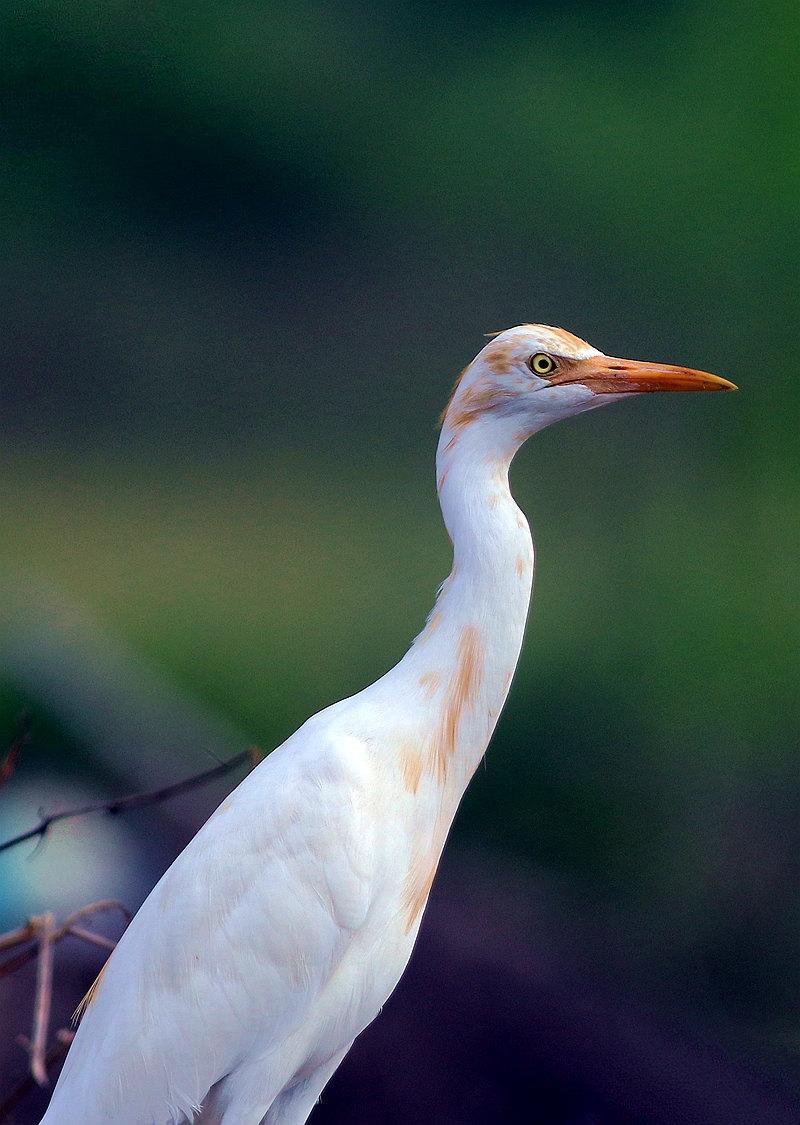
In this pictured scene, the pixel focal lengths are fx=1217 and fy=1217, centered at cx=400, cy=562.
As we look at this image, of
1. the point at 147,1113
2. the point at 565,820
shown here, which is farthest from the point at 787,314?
the point at 147,1113

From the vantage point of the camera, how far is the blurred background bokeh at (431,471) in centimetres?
155

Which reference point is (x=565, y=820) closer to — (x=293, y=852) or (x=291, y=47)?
(x=293, y=852)

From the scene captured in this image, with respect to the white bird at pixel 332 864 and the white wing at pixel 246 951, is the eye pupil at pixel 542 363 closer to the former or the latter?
the white bird at pixel 332 864

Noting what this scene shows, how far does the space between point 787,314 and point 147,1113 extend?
51.2 inches

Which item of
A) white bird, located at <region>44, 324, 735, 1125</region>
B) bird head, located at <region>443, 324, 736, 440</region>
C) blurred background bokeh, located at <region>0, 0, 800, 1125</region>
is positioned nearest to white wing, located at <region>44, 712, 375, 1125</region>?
white bird, located at <region>44, 324, 735, 1125</region>

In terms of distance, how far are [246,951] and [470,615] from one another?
0.90ft

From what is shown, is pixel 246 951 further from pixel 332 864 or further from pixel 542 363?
pixel 542 363

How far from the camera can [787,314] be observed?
166cm

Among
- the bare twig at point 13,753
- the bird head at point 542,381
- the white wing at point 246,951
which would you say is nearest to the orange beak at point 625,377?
the bird head at point 542,381

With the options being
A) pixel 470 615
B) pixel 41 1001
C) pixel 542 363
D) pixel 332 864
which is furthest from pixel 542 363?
pixel 41 1001

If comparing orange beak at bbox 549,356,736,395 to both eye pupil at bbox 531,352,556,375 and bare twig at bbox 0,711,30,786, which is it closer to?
eye pupil at bbox 531,352,556,375

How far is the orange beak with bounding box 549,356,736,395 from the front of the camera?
2.76 feet

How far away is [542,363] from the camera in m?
0.84

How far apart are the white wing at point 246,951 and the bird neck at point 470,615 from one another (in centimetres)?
7
